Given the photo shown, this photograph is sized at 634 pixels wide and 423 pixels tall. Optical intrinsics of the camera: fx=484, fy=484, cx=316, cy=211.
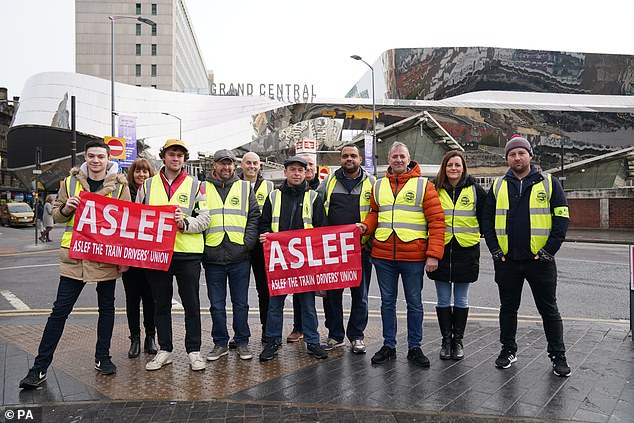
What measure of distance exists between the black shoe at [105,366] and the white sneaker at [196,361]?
2.41 feet

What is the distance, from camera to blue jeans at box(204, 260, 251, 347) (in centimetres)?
531

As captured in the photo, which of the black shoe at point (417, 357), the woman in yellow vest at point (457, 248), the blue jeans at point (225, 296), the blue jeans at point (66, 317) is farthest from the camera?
the blue jeans at point (225, 296)

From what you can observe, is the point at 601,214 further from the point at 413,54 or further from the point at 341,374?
the point at 413,54

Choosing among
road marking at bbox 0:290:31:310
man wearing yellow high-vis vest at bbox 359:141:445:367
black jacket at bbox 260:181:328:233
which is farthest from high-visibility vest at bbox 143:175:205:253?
road marking at bbox 0:290:31:310

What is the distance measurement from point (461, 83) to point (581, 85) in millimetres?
21802

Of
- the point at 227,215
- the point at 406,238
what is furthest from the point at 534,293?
the point at 227,215

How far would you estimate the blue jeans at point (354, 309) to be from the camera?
555 centimetres

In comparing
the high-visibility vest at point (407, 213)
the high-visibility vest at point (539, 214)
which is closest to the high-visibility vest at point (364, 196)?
the high-visibility vest at point (407, 213)

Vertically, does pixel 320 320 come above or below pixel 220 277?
below

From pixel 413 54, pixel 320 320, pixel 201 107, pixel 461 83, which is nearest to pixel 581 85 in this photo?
pixel 461 83

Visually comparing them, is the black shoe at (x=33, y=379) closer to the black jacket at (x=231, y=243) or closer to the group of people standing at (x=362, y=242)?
the group of people standing at (x=362, y=242)

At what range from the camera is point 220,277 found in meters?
5.34

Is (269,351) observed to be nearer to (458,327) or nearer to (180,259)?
(180,259)

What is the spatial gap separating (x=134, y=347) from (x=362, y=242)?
9.27 feet
